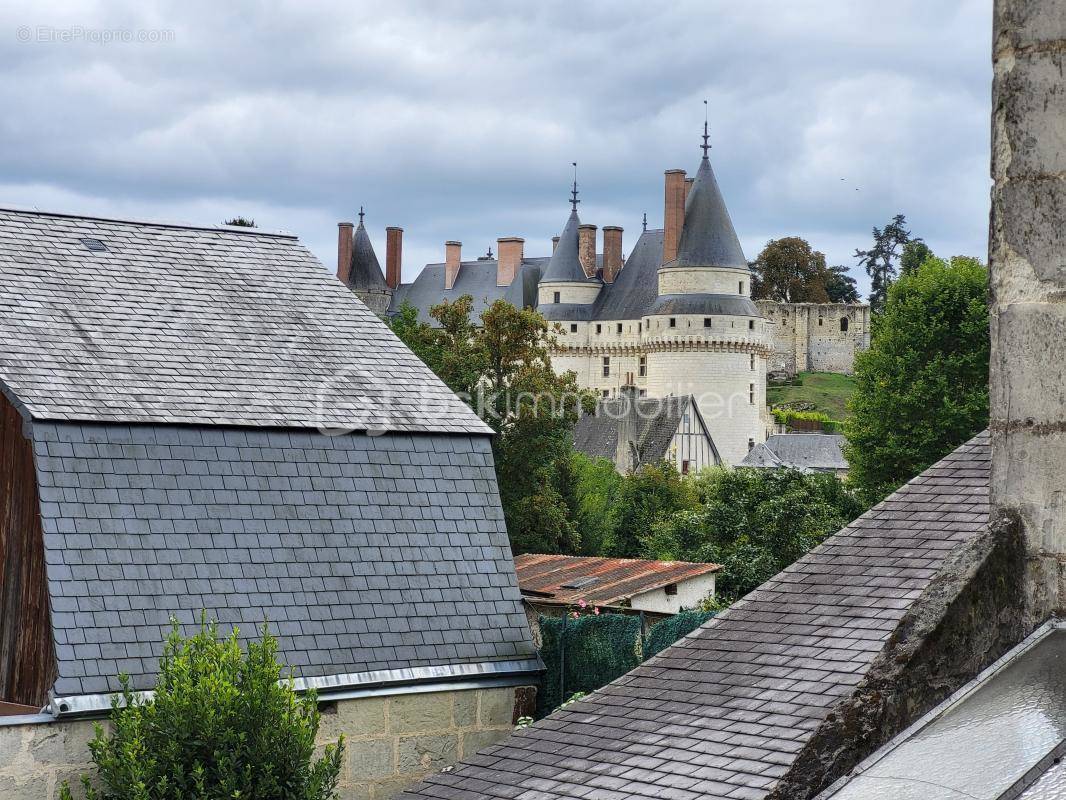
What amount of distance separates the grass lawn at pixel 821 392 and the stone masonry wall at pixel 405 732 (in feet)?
269

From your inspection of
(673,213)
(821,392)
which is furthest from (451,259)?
(821,392)

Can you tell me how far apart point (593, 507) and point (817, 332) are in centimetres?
6649

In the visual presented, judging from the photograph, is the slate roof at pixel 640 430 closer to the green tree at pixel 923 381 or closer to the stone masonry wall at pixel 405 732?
the green tree at pixel 923 381

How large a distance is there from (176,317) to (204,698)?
449 centimetres

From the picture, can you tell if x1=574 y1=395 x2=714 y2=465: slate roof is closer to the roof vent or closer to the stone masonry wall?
the roof vent

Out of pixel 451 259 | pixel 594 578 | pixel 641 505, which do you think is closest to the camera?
pixel 594 578

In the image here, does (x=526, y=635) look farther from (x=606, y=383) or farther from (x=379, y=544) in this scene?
(x=606, y=383)

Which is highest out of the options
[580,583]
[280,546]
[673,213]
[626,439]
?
[673,213]

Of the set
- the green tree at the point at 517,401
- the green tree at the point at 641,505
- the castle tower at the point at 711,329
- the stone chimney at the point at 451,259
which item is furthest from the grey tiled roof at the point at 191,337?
the stone chimney at the point at 451,259

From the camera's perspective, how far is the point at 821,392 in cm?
9625

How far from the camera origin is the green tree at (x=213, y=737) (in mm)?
8383

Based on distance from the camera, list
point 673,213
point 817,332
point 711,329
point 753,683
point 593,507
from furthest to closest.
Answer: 1. point 817,332
2. point 711,329
3. point 673,213
4. point 593,507
5. point 753,683

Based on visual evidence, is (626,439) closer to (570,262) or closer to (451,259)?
(570,262)

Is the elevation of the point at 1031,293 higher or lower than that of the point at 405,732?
higher
